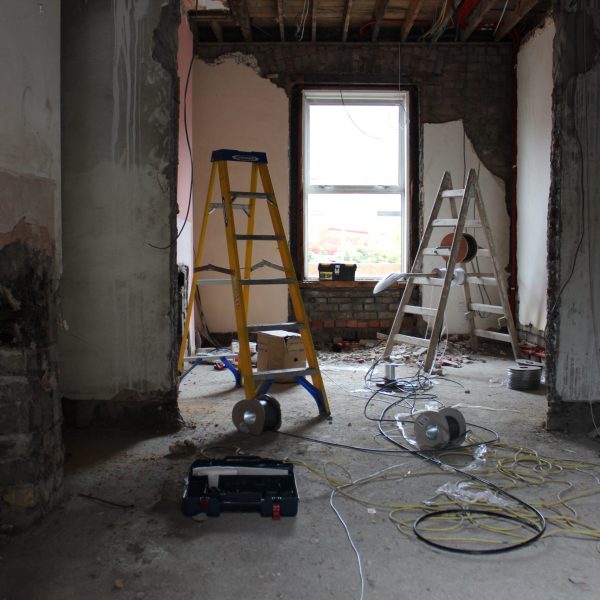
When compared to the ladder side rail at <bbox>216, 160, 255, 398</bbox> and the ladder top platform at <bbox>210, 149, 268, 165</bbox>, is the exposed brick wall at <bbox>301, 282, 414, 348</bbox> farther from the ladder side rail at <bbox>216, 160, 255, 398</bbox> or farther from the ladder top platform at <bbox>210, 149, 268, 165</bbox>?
the ladder side rail at <bbox>216, 160, 255, 398</bbox>

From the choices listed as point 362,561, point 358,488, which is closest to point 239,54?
point 358,488

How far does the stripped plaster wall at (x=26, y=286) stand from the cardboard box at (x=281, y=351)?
2.08 meters

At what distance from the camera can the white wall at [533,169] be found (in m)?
5.58

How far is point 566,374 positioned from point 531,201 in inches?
122

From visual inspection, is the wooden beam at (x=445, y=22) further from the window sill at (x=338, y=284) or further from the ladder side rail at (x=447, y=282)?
the window sill at (x=338, y=284)

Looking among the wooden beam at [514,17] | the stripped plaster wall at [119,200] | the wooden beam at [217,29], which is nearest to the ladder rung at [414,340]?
the stripped plaster wall at [119,200]

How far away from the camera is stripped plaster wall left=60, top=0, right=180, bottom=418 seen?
3.16 meters

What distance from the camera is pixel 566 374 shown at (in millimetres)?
3281

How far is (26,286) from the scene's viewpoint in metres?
2.16

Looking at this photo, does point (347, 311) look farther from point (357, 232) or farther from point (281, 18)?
point (281, 18)

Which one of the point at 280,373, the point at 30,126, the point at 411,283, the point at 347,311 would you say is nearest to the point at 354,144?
the point at 347,311

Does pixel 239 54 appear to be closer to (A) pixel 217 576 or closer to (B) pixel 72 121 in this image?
(B) pixel 72 121

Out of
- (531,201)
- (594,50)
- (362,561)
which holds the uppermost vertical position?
(594,50)

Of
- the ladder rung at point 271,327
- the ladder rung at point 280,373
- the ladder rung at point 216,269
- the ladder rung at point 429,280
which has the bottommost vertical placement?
the ladder rung at point 280,373
